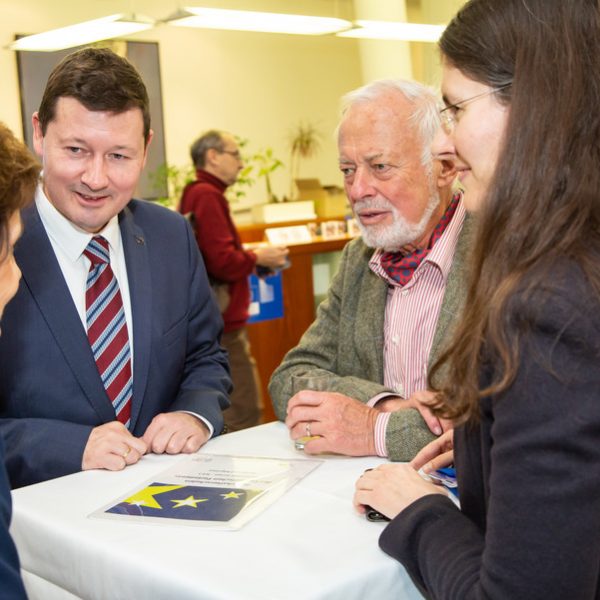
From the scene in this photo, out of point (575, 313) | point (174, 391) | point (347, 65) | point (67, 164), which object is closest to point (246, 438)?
point (174, 391)

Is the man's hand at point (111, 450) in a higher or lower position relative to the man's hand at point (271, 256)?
lower

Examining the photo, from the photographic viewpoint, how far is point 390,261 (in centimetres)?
254

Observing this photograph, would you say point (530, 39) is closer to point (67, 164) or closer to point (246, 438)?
point (246, 438)

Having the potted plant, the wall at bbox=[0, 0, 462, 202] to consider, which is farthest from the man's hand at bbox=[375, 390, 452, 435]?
the potted plant

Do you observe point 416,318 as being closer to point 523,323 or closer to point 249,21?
point 523,323

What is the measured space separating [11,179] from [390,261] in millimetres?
1356

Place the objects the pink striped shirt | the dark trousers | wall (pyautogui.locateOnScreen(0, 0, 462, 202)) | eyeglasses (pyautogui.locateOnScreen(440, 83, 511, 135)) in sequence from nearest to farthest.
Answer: eyeglasses (pyautogui.locateOnScreen(440, 83, 511, 135)) → the pink striped shirt → the dark trousers → wall (pyautogui.locateOnScreen(0, 0, 462, 202))

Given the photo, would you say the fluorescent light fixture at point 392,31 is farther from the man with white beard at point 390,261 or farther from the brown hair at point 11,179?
the brown hair at point 11,179

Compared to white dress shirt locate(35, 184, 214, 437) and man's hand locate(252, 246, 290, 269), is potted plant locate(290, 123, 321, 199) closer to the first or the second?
man's hand locate(252, 246, 290, 269)

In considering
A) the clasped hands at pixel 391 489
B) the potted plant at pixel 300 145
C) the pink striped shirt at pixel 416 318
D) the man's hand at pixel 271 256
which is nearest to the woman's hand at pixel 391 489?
the clasped hands at pixel 391 489

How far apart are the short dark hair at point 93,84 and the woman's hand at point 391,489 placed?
1.23 m

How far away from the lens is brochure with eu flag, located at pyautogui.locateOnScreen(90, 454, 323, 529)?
5.24 ft

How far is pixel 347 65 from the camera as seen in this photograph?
A: 10375 mm

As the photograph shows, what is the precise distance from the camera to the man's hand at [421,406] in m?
1.98
